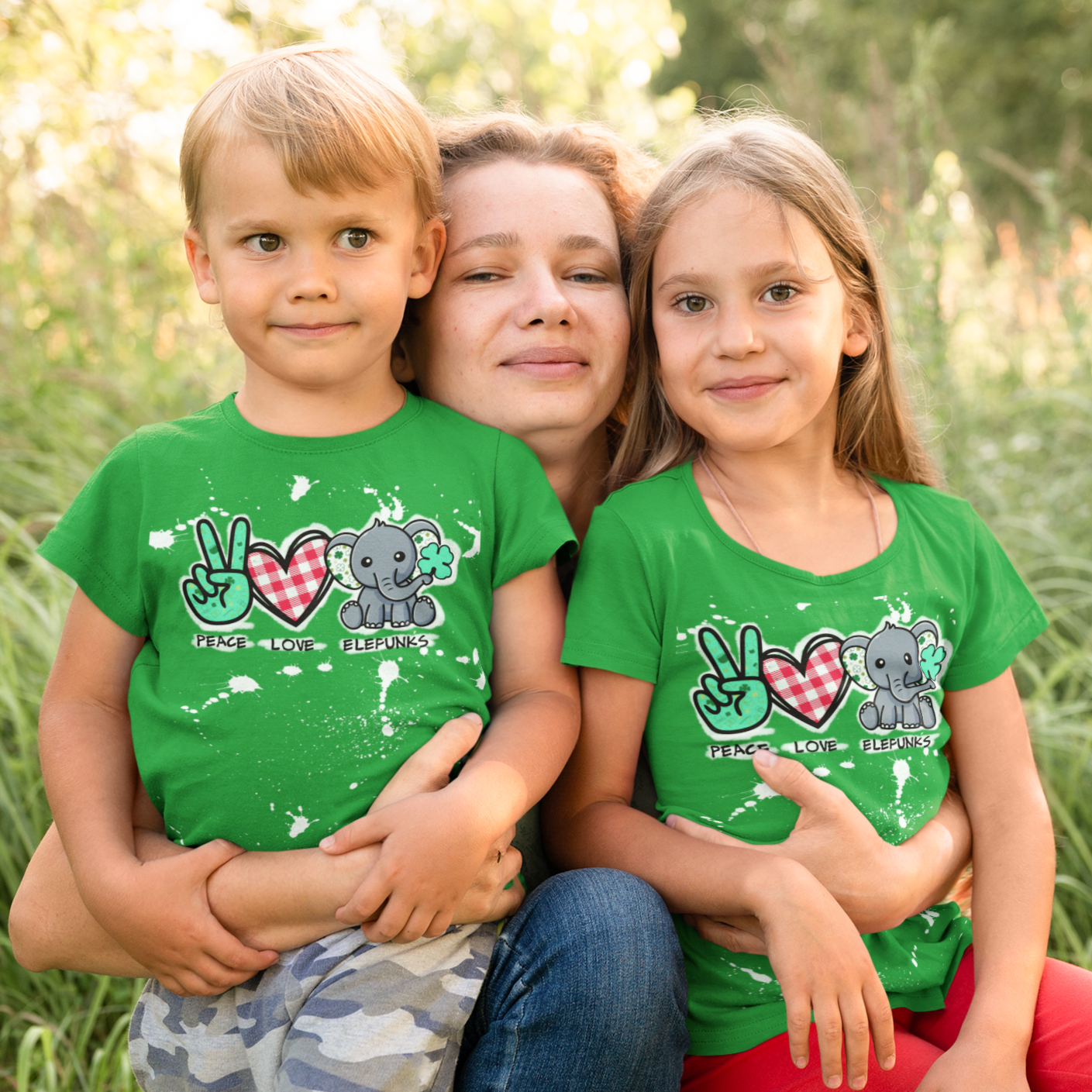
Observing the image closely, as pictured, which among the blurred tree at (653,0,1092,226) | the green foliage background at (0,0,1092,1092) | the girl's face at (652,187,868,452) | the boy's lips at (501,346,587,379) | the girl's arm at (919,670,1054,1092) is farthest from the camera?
the blurred tree at (653,0,1092,226)

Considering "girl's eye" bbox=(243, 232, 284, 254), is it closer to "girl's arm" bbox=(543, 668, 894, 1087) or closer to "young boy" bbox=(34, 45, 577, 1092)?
"young boy" bbox=(34, 45, 577, 1092)

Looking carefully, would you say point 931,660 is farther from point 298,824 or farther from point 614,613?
point 298,824

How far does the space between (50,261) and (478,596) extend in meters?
3.26

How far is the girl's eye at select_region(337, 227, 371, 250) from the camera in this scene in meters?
1.48

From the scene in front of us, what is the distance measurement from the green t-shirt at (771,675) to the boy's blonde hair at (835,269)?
235 mm

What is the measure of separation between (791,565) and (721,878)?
510 millimetres

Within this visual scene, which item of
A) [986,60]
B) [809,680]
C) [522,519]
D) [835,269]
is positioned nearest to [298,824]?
[522,519]

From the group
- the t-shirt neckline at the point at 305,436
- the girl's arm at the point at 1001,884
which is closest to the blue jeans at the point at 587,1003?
the girl's arm at the point at 1001,884

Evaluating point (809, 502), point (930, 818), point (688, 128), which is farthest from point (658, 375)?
point (930, 818)

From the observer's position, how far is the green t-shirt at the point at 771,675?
153cm

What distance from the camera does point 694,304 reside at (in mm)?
1676

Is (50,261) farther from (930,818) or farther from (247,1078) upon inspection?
(930,818)

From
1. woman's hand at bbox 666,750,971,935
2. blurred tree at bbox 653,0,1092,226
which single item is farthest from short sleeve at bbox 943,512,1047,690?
blurred tree at bbox 653,0,1092,226

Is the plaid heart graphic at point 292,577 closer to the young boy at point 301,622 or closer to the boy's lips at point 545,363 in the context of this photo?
the young boy at point 301,622
